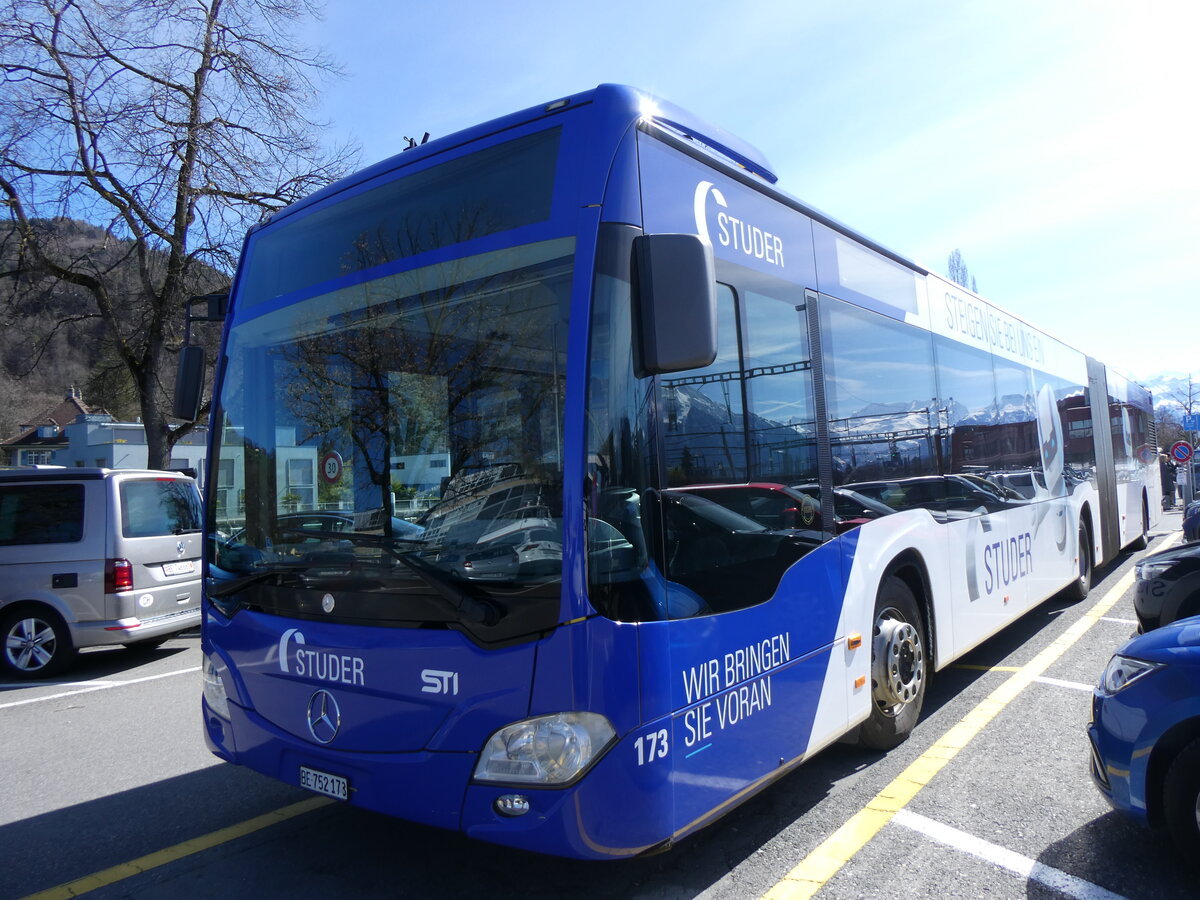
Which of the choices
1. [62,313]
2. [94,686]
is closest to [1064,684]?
[94,686]

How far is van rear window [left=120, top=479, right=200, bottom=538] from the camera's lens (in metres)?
8.26

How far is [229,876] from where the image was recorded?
11.7 feet

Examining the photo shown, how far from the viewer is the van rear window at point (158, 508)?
27.1ft

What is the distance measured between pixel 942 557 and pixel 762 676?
94.4 inches

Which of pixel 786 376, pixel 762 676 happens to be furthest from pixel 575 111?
pixel 762 676

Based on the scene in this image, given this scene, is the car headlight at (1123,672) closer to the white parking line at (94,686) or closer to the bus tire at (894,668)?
the bus tire at (894,668)

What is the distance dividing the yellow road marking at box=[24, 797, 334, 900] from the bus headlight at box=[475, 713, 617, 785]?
202cm

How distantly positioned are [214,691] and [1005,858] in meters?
3.49

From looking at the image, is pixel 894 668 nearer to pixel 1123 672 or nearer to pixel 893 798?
pixel 893 798

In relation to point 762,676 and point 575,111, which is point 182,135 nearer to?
point 575,111

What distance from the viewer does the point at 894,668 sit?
4598 millimetres

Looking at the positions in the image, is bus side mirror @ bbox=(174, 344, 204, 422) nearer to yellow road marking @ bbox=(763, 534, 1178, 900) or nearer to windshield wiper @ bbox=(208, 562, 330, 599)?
windshield wiper @ bbox=(208, 562, 330, 599)

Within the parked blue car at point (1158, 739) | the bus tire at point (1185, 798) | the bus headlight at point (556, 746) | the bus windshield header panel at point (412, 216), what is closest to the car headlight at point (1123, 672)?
the parked blue car at point (1158, 739)

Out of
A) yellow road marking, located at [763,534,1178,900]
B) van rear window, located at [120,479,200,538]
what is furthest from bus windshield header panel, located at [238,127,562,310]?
van rear window, located at [120,479,200,538]
